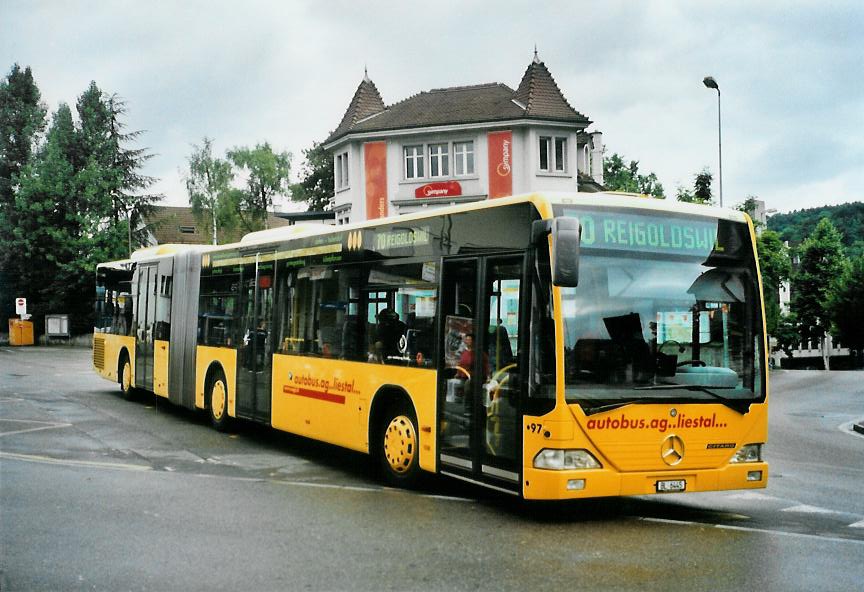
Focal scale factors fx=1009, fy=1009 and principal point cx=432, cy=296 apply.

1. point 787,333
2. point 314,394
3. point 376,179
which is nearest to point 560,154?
point 376,179

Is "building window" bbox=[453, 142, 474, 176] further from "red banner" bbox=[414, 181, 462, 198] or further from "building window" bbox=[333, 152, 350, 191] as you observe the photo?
"building window" bbox=[333, 152, 350, 191]

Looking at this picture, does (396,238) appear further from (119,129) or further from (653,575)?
(119,129)

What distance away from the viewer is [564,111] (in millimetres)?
48500

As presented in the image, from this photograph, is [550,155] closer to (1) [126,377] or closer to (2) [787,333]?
(1) [126,377]

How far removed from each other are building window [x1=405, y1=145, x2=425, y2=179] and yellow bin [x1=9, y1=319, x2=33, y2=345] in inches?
950

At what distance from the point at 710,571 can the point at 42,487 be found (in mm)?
6702

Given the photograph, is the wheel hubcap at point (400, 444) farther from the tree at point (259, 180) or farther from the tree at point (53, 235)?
the tree at point (259, 180)

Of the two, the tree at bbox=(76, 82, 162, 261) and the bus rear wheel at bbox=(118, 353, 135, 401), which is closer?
the bus rear wheel at bbox=(118, 353, 135, 401)

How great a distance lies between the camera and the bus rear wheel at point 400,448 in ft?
33.7

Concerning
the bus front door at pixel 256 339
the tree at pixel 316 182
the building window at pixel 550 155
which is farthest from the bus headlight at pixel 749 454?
the tree at pixel 316 182

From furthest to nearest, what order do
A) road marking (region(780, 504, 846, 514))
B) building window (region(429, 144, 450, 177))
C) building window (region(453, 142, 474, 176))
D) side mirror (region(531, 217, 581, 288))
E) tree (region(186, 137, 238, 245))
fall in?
1. tree (region(186, 137, 238, 245))
2. building window (region(429, 144, 450, 177))
3. building window (region(453, 142, 474, 176))
4. road marking (region(780, 504, 846, 514))
5. side mirror (region(531, 217, 581, 288))

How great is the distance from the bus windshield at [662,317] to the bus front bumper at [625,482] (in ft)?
1.90

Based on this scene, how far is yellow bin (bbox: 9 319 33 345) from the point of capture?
57.0 meters

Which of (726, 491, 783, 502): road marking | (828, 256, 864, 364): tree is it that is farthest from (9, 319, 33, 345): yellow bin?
(726, 491, 783, 502): road marking
